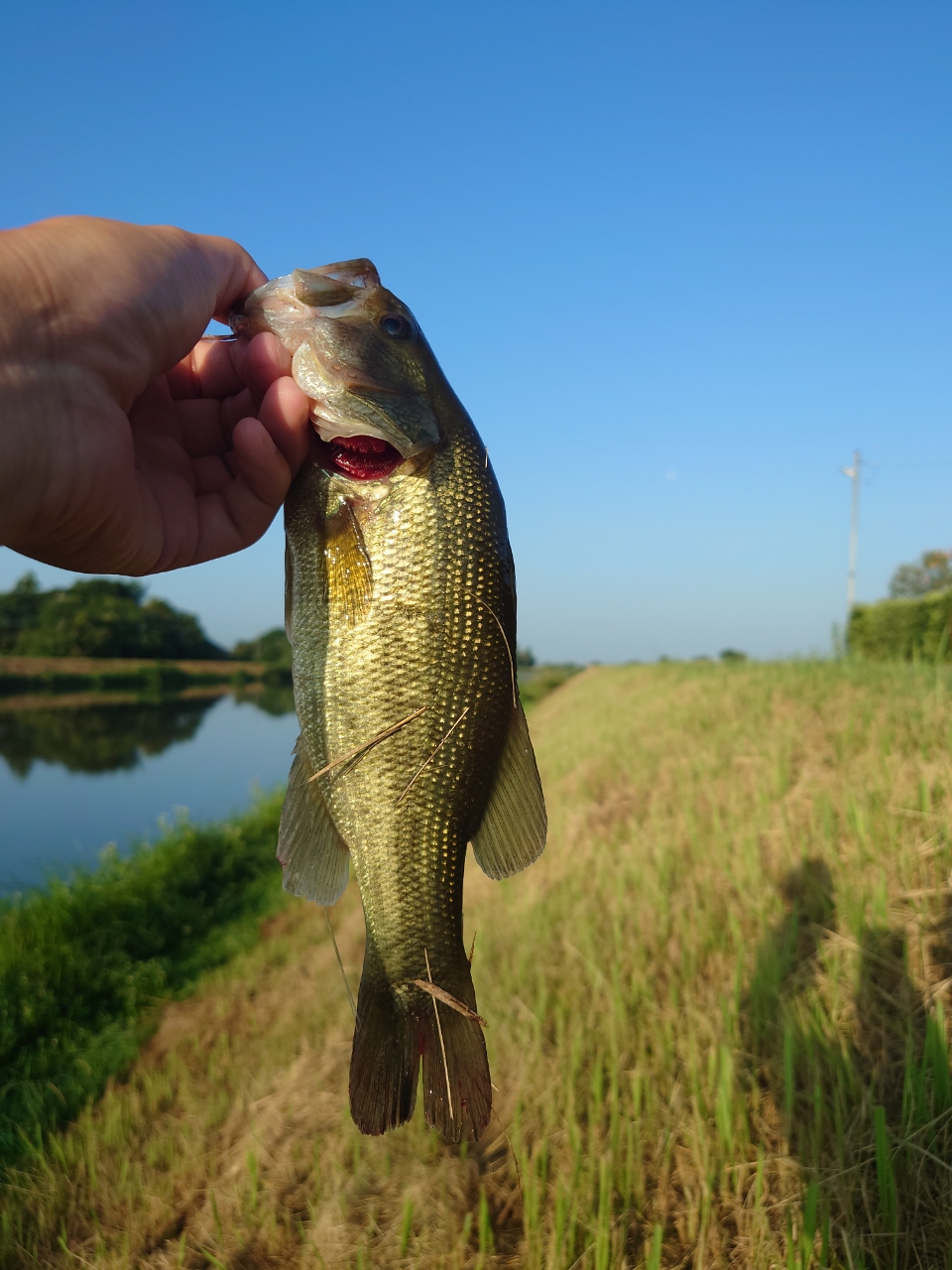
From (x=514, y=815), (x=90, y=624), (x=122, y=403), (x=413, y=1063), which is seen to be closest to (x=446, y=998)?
(x=413, y=1063)

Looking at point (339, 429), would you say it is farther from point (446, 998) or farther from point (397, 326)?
point (446, 998)

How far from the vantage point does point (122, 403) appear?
1978mm

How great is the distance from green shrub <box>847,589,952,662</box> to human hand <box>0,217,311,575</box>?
52.4ft

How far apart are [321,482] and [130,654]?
3312 inches

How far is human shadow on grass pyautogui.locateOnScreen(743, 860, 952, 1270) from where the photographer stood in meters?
2.61

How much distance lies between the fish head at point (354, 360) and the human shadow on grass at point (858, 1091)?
2.88 metres

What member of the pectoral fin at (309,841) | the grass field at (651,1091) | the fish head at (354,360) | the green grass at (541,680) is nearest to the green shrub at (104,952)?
the grass field at (651,1091)

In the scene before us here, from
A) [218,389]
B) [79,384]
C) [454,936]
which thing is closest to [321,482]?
[79,384]

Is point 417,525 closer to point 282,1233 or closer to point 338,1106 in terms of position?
point 282,1233

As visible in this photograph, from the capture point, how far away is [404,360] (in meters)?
2.00

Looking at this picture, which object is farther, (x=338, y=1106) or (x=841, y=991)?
(x=338, y=1106)

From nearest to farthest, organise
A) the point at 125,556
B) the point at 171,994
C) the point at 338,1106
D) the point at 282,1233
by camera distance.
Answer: the point at 125,556, the point at 282,1233, the point at 338,1106, the point at 171,994

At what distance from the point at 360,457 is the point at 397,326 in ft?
1.34

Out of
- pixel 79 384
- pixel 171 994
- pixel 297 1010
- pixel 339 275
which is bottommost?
pixel 171 994
